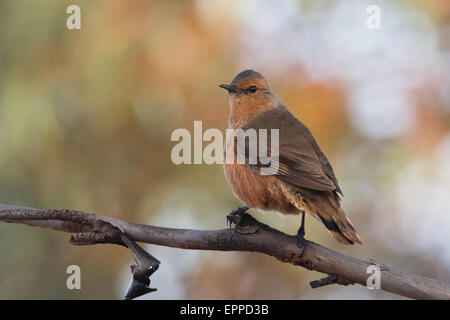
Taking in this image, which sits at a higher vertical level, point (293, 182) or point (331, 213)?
point (293, 182)

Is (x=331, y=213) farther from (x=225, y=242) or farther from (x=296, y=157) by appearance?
→ (x=225, y=242)

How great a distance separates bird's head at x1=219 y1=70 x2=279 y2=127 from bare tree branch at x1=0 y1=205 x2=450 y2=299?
81.1 inches

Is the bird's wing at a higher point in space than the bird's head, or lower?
lower

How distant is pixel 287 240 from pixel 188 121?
370cm

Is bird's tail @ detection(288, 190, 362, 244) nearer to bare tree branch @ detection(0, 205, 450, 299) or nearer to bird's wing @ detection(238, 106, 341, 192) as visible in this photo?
bird's wing @ detection(238, 106, 341, 192)

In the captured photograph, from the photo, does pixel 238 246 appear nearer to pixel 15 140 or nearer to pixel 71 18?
pixel 15 140

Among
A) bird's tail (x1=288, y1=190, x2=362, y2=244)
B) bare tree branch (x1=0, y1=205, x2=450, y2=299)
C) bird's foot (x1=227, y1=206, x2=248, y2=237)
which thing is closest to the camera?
bare tree branch (x1=0, y1=205, x2=450, y2=299)

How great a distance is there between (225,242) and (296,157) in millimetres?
1323

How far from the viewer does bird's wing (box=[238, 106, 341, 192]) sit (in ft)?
12.5

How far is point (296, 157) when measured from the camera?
411cm

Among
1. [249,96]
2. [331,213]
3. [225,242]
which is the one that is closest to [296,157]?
[331,213]

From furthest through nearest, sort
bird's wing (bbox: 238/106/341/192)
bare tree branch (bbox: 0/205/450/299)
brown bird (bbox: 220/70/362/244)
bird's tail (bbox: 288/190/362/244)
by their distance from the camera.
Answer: bird's wing (bbox: 238/106/341/192)
brown bird (bbox: 220/70/362/244)
bird's tail (bbox: 288/190/362/244)
bare tree branch (bbox: 0/205/450/299)

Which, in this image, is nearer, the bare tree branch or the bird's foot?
the bare tree branch

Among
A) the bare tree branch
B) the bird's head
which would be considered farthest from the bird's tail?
the bird's head
